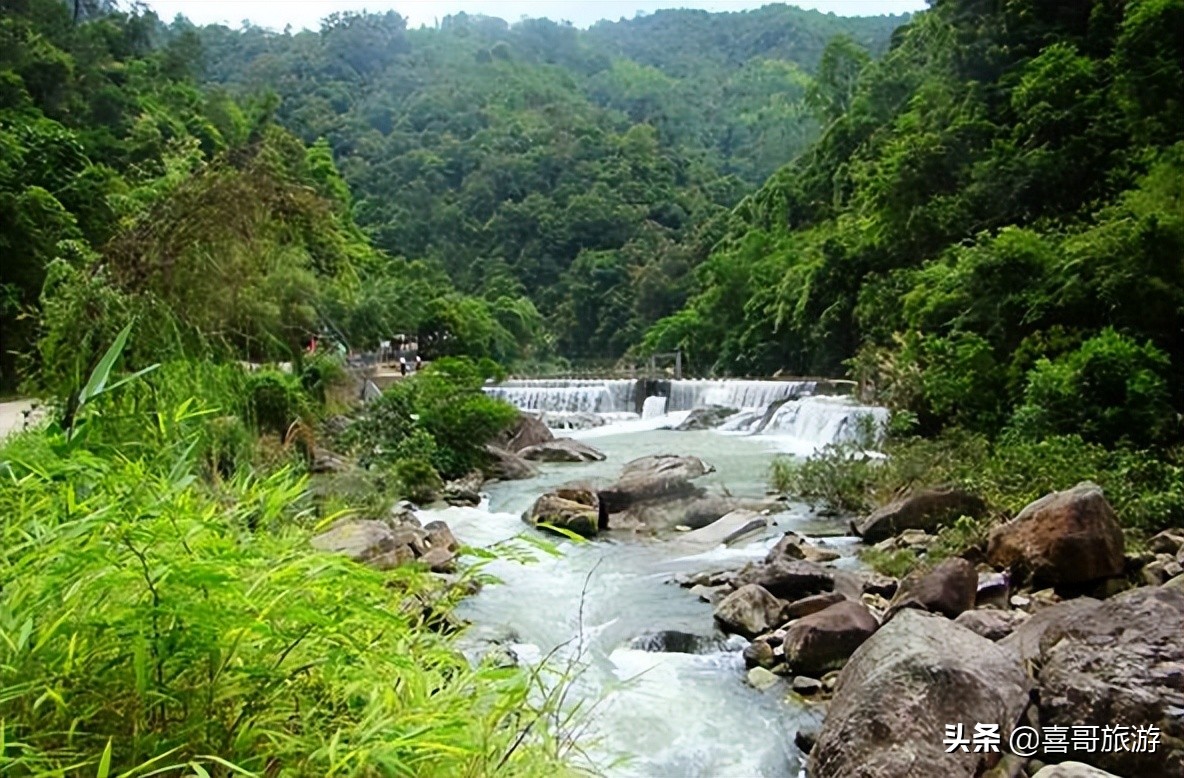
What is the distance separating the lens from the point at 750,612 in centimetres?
594

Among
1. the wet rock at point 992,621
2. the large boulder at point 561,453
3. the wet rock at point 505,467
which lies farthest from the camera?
the large boulder at point 561,453

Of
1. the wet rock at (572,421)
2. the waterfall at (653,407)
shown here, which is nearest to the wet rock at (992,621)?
the wet rock at (572,421)

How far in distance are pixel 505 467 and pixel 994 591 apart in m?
8.41

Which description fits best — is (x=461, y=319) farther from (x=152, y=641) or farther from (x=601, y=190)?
(x=152, y=641)

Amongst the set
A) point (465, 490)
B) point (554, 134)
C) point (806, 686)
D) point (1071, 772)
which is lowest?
point (465, 490)

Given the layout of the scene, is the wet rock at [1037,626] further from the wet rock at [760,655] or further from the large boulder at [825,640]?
the wet rock at [760,655]

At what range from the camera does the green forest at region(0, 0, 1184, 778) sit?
1276 mm

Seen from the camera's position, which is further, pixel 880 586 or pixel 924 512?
pixel 924 512

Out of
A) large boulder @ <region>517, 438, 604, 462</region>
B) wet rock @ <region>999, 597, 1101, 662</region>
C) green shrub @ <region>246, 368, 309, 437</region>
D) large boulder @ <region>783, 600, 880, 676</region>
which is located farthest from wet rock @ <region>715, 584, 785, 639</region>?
large boulder @ <region>517, 438, 604, 462</region>

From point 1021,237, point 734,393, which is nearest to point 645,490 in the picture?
point 1021,237

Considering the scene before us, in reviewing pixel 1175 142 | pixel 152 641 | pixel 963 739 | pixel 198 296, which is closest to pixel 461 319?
pixel 1175 142

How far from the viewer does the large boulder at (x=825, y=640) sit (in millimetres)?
5145

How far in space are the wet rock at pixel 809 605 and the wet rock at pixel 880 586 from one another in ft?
2.29

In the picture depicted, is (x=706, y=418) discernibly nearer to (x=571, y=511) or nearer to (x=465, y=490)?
(x=465, y=490)
